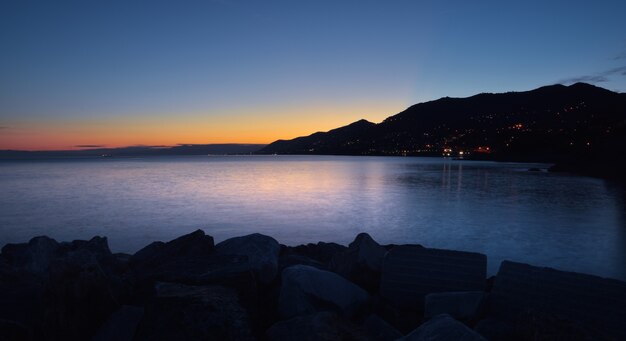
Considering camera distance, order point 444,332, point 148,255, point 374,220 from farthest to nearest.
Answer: point 374,220, point 148,255, point 444,332

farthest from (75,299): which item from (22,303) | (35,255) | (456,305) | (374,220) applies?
(374,220)

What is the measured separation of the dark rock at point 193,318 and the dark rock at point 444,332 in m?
1.49

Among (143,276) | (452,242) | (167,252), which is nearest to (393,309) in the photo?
(143,276)

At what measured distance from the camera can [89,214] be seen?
22.9 metres

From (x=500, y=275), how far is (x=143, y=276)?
15.2 ft

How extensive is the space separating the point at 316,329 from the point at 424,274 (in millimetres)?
2649

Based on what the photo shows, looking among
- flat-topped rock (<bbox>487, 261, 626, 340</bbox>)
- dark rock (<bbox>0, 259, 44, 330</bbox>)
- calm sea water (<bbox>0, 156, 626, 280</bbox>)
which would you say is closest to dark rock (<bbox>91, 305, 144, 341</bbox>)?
dark rock (<bbox>0, 259, 44, 330</bbox>)

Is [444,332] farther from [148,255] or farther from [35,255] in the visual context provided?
[35,255]

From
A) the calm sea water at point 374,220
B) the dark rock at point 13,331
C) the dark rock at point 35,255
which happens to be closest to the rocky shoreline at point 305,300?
the dark rock at point 13,331

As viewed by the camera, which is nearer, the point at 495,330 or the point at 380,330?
the point at 495,330

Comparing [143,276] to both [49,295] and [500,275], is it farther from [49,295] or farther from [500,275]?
[500,275]

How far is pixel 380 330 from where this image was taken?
4.44m

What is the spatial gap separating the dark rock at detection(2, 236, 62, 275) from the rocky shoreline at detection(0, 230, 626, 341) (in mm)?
1109

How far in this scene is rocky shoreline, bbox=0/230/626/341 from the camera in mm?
3650
